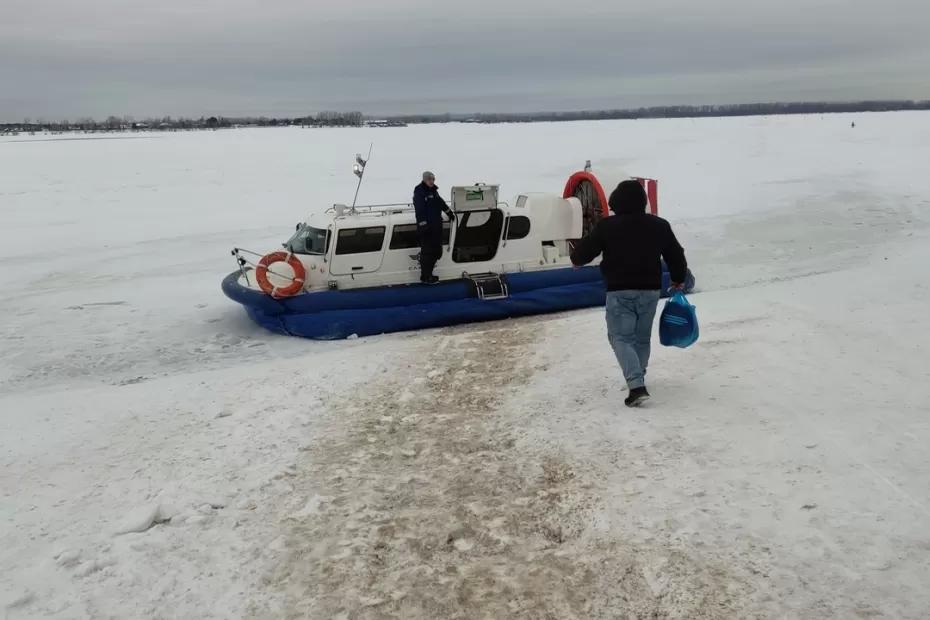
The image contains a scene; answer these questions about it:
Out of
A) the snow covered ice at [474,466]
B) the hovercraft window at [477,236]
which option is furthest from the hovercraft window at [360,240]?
the snow covered ice at [474,466]

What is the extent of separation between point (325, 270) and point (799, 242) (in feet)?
30.4

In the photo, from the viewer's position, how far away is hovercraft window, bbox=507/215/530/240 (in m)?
9.71

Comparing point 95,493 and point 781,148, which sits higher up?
point 781,148

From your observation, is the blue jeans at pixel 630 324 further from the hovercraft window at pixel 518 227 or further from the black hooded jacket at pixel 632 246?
the hovercraft window at pixel 518 227

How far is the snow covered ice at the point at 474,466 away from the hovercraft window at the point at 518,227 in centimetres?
164

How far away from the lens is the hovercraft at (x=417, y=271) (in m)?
8.81

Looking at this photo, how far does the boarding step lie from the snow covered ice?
0.59m

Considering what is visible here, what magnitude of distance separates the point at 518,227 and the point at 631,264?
196 inches

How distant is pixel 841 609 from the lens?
9.70ft

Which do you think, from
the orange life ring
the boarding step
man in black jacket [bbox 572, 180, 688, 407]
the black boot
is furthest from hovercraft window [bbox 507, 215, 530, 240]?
the black boot

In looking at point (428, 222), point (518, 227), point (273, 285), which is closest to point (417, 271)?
point (428, 222)

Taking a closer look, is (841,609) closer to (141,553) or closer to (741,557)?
(741,557)

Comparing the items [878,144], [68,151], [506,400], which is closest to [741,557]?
[506,400]

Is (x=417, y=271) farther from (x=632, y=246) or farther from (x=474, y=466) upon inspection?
(x=474, y=466)
